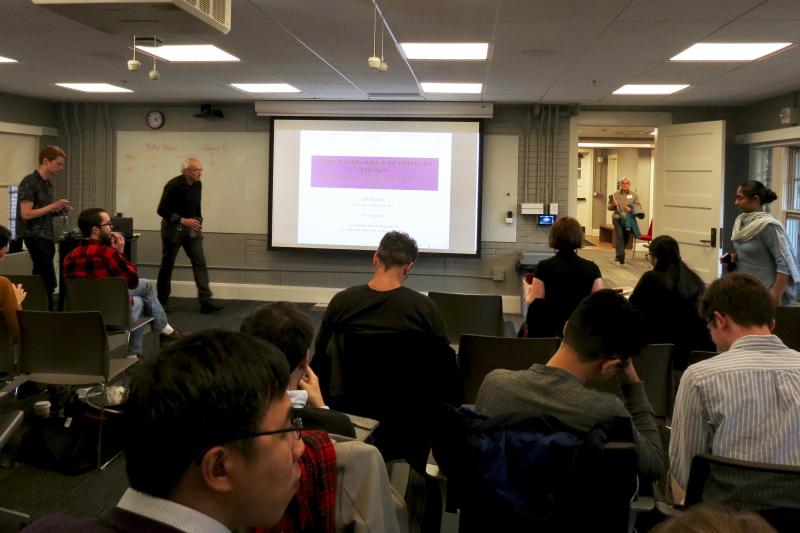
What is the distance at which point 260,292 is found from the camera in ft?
28.1

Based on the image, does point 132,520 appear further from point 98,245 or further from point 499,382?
point 98,245

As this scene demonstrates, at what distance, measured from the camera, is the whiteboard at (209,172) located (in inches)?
331

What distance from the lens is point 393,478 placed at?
192 centimetres

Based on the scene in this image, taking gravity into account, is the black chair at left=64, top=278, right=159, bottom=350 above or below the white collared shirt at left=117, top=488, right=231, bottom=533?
below

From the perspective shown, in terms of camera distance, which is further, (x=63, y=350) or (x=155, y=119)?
(x=155, y=119)

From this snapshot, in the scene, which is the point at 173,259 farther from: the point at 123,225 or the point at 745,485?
the point at 745,485

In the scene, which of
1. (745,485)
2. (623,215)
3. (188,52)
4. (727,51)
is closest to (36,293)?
(188,52)

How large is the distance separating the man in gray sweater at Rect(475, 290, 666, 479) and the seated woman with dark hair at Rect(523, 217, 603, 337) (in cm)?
185

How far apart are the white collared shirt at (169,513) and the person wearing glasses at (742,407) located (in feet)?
4.26

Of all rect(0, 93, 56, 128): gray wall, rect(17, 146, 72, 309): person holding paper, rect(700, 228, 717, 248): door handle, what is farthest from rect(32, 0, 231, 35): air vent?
rect(0, 93, 56, 128): gray wall

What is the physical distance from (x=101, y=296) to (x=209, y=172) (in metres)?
4.30

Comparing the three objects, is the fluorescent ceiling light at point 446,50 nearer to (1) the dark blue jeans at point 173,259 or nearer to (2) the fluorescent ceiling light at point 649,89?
(2) the fluorescent ceiling light at point 649,89

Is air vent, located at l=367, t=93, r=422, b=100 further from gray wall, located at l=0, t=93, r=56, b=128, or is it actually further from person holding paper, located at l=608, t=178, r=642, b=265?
person holding paper, located at l=608, t=178, r=642, b=265

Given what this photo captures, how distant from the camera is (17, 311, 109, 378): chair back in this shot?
3473 mm
